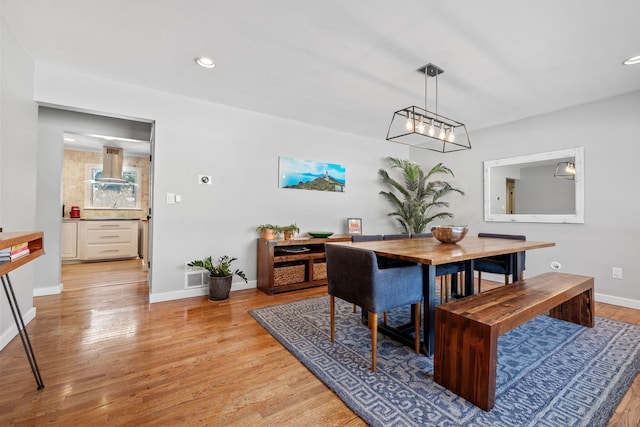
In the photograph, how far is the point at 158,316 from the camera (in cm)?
275

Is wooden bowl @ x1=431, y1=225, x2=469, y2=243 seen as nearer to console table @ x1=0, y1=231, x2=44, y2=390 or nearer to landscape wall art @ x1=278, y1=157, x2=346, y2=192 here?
landscape wall art @ x1=278, y1=157, x2=346, y2=192

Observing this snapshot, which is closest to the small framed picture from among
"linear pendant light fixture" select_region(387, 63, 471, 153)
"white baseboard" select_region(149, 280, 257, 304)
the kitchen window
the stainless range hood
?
"linear pendant light fixture" select_region(387, 63, 471, 153)

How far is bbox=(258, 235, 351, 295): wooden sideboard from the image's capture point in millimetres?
3545

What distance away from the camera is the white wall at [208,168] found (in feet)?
9.75

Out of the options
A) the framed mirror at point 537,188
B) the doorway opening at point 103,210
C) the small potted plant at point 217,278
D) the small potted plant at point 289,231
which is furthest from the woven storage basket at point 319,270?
the framed mirror at point 537,188

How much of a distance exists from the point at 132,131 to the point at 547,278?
5.11m

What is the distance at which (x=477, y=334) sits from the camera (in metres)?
1.50

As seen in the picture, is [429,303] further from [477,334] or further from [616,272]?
[616,272]

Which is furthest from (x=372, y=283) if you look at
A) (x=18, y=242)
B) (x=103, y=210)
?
(x=103, y=210)

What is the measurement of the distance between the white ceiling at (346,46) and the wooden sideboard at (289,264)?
183 cm

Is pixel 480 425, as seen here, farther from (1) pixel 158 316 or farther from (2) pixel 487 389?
(1) pixel 158 316

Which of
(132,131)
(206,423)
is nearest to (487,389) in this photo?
(206,423)

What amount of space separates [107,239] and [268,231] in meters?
4.23

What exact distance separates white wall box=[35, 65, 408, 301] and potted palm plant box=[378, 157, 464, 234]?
1.25 m
